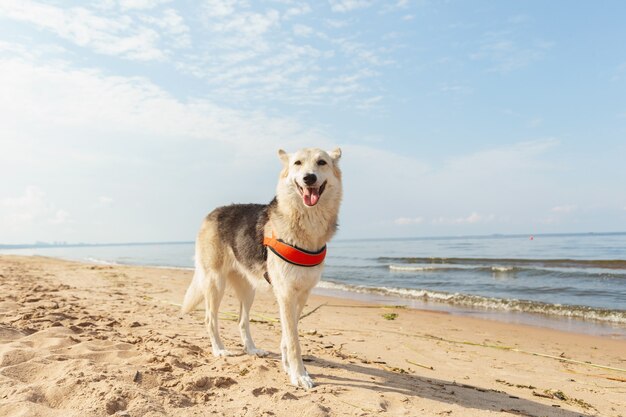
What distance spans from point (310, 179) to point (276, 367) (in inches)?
83.8

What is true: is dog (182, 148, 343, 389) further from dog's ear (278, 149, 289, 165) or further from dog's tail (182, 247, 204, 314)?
dog's tail (182, 247, 204, 314)

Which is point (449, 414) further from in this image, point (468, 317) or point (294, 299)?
point (468, 317)

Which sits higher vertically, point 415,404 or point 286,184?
point 286,184

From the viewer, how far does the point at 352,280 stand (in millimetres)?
18016

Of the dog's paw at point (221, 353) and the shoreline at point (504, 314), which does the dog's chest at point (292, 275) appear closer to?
the dog's paw at point (221, 353)

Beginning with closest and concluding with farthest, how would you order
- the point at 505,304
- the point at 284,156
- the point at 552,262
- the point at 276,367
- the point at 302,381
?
the point at 302,381 < the point at 276,367 < the point at 284,156 < the point at 505,304 < the point at 552,262

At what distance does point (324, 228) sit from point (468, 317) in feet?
23.4

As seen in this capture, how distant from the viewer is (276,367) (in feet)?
15.0

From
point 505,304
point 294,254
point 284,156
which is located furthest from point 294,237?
point 505,304

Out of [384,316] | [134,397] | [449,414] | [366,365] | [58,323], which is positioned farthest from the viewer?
[384,316]

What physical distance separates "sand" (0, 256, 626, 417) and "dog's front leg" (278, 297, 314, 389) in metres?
0.13

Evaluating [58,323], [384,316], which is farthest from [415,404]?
[384,316]

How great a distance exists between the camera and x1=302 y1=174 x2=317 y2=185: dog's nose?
13.7 feet

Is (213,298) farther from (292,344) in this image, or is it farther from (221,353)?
(292,344)
